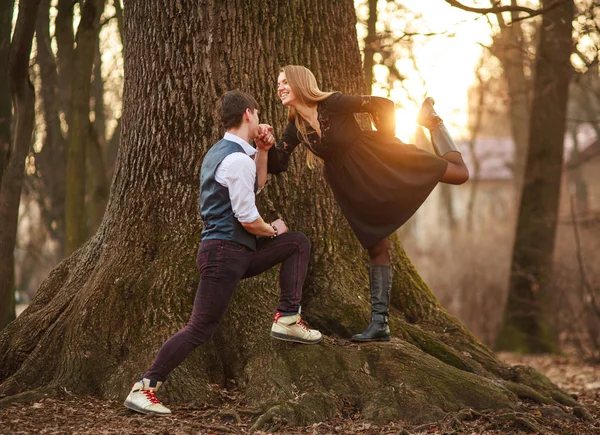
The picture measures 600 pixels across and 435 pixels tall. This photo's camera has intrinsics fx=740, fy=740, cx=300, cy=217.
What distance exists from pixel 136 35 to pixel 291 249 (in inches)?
88.8

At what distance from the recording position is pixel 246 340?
5.13 m

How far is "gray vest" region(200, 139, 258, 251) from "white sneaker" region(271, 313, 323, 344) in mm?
615

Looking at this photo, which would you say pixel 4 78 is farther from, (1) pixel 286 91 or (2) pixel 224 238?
(2) pixel 224 238

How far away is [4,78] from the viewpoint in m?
7.57

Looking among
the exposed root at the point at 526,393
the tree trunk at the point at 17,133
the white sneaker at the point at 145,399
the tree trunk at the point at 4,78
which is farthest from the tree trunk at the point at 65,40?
the exposed root at the point at 526,393

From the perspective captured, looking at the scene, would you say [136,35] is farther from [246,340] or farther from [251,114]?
[246,340]

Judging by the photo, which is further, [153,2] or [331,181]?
[153,2]

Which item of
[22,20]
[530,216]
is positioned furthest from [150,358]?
[530,216]

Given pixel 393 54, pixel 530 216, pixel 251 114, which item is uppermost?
pixel 393 54

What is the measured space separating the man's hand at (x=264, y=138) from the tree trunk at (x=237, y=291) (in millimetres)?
771

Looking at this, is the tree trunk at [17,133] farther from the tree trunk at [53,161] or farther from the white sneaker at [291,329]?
the tree trunk at [53,161]

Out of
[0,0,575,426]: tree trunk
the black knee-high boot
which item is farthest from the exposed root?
the black knee-high boot

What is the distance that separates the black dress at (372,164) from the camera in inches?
194

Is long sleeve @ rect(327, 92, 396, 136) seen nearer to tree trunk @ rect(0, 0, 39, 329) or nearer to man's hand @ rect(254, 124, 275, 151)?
man's hand @ rect(254, 124, 275, 151)
